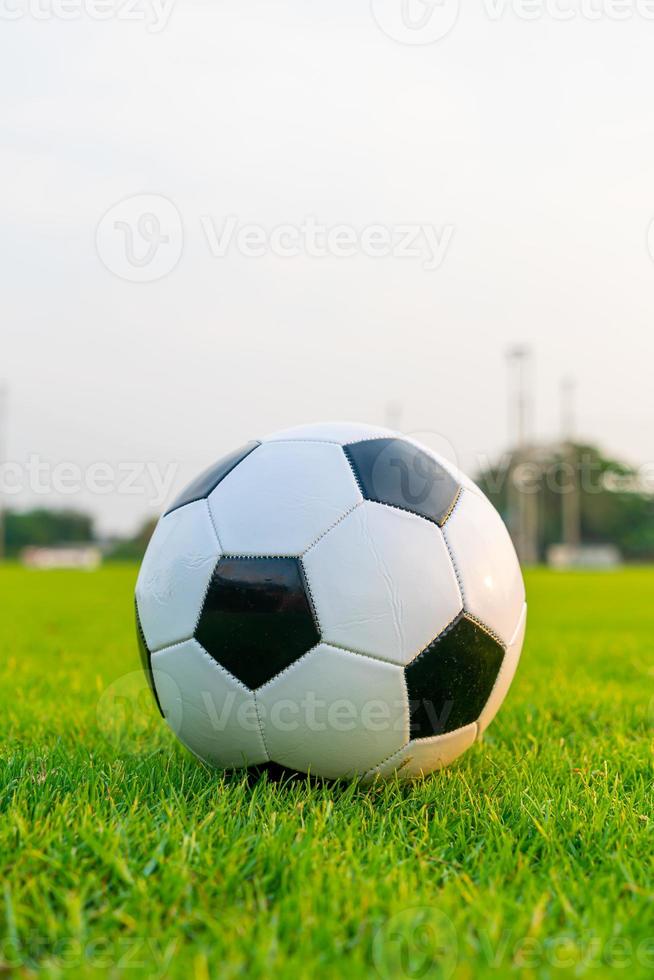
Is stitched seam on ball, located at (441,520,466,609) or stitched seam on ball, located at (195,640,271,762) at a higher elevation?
stitched seam on ball, located at (441,520,466,609)

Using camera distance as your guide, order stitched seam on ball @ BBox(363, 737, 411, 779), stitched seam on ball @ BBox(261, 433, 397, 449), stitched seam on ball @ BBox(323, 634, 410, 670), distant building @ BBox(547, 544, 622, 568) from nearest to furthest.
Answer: stitched seam on ball @ BBox(323, 634, 410, 670), stitched seam on ball @ BBox(363, 737, 411, 779), stitched seam on ball @ BBox(261, 433, 397, 449), distant building @ BBox(547, 544, 622, 568)

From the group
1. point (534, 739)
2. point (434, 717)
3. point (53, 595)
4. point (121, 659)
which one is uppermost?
point (434, 717)

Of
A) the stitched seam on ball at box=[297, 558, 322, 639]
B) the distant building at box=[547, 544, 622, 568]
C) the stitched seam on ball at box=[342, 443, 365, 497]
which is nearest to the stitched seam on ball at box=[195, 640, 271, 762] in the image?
the stitched seam on ball at box=[297, 558, 322, 639]

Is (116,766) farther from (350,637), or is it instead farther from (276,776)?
(350,637)

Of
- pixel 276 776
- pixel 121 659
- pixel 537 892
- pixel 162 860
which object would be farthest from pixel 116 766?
pixel 121 659

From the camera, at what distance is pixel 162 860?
1.98m

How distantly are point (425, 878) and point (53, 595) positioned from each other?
15.3 m

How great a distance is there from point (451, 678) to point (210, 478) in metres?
1.09

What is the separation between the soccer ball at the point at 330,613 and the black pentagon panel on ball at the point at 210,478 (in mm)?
13

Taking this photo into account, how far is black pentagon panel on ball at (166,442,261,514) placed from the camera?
290 cm

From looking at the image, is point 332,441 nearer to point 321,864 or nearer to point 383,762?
point 383,762

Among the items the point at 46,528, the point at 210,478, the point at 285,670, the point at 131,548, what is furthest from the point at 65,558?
the point at 285,670

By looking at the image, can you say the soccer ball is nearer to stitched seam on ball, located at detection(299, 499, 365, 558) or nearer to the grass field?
stitched seam on ball, located at detection(299, 499, 365, 558)

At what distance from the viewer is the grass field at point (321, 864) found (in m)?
1.68
